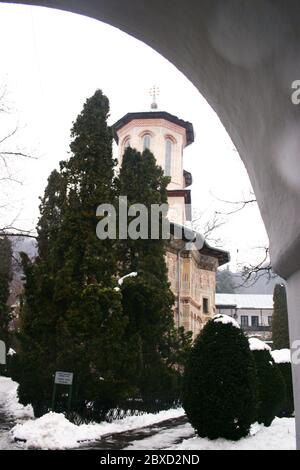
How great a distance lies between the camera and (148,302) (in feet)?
48.0

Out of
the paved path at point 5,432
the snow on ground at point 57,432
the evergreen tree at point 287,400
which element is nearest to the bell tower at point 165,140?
the evergreen tree at point 287,400

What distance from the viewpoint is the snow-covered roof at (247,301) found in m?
67.0

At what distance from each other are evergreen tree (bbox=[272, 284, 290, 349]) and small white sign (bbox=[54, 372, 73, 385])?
99.1 ft

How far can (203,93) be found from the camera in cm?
348

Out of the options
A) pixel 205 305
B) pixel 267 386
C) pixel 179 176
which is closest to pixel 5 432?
pixel 267 386

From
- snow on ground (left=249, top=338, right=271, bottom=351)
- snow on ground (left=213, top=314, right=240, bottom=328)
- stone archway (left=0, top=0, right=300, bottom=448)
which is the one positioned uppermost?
stone archway (left=0, top=0, right=300, bottom=448)

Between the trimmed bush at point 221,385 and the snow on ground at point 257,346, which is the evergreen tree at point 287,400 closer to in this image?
the snow on ground at point 257,346

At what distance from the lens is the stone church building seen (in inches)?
1356

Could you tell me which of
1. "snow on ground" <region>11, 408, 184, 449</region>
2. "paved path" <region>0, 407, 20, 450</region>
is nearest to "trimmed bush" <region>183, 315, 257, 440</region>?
"snow on ground" <region>11, 408, 184, 449</region>

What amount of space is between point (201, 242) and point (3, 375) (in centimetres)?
1605

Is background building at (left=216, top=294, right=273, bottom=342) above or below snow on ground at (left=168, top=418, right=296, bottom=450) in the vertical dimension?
above

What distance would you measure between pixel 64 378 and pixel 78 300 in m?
2.31

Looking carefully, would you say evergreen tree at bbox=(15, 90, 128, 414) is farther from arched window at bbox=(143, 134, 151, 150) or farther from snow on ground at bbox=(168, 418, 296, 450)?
arched window at bbox=(143, 134, 151, 150)

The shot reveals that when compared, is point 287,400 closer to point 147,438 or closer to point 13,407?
point 147,438
